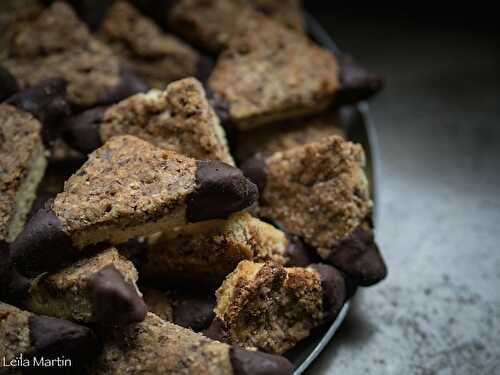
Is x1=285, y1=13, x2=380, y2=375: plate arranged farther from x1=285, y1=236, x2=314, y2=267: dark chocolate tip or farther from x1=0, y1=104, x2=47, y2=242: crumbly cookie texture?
x1=0, y1=104, x2=47, y2=242: crumbly cookie texture

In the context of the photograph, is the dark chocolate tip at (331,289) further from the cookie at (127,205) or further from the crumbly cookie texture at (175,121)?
the crumbly cookie texture at (175,121)

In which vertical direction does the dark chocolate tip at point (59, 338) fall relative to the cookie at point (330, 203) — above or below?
below

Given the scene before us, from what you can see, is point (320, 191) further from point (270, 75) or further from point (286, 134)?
point (270, 75)

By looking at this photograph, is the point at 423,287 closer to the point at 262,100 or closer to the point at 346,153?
the point at 346,153

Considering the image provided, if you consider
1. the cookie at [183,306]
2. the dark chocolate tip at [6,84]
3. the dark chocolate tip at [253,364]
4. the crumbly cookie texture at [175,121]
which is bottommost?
the cookie at [183,306]

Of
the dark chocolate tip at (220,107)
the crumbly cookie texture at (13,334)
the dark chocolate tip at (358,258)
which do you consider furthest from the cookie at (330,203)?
the crumbly cookie texture at (13,334)

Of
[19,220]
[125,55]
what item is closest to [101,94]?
[125,55]
